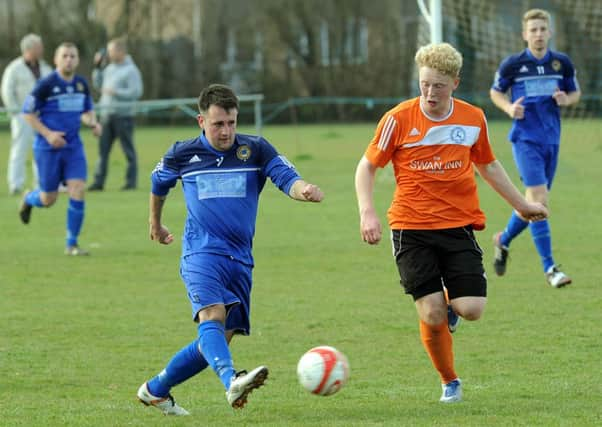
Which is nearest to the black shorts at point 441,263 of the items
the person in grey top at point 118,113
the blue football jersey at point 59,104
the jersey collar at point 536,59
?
the jersey collar at point 536,59

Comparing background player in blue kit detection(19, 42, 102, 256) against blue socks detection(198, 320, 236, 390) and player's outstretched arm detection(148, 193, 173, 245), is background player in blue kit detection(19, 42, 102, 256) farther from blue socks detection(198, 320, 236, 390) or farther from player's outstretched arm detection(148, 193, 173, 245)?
blue socks detection(198, 320, 236, 390)

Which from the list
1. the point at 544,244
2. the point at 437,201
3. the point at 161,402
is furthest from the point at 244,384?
the point at 544,244

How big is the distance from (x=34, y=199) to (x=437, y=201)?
284 inches

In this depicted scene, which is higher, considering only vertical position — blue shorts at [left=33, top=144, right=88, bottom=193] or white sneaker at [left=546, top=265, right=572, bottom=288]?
blue shorts at [left=33, top=144, right=88, bottom=193]

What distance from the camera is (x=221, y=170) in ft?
19.0

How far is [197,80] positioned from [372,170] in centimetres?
3375

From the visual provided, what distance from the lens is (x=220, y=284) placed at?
18.6 ft

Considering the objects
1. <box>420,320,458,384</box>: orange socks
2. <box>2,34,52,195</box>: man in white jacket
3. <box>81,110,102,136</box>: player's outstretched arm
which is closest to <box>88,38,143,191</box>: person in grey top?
<box>2,34,52,195</box>: man in white jacket

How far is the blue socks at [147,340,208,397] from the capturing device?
18.6 feet

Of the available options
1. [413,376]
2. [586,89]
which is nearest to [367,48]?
[586,89]

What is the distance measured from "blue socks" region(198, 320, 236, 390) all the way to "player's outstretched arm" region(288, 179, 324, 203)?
Answer: 68 cm

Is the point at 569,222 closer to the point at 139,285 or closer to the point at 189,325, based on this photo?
the point at 139,285

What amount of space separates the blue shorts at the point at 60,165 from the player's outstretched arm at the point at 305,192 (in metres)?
6.57

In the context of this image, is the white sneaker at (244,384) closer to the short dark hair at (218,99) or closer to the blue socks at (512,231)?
the short dark hair at (218,99)
